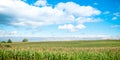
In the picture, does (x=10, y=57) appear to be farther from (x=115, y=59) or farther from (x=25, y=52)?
(x=115, y=59)

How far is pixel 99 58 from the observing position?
62.4 feet

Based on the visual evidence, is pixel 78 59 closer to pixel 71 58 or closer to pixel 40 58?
pixel 71 58

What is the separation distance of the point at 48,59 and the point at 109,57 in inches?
286

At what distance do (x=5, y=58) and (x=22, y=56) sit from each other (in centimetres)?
230

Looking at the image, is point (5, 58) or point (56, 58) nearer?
point (56, 58)

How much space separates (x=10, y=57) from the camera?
21.5m

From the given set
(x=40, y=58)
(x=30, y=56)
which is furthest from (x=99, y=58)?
(x=30, y=56)

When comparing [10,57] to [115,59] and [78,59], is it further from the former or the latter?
[115,59]

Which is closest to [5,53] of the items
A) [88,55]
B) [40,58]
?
[40,58]

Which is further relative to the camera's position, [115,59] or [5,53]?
[5,53]

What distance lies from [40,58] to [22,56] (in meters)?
2.73

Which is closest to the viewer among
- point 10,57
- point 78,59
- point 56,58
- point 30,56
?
point 78,59

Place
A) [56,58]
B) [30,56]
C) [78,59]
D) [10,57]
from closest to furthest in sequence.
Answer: [78,59], [56,58], [30,56], [10,57]

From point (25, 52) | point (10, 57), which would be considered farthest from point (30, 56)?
point (10, 57)
